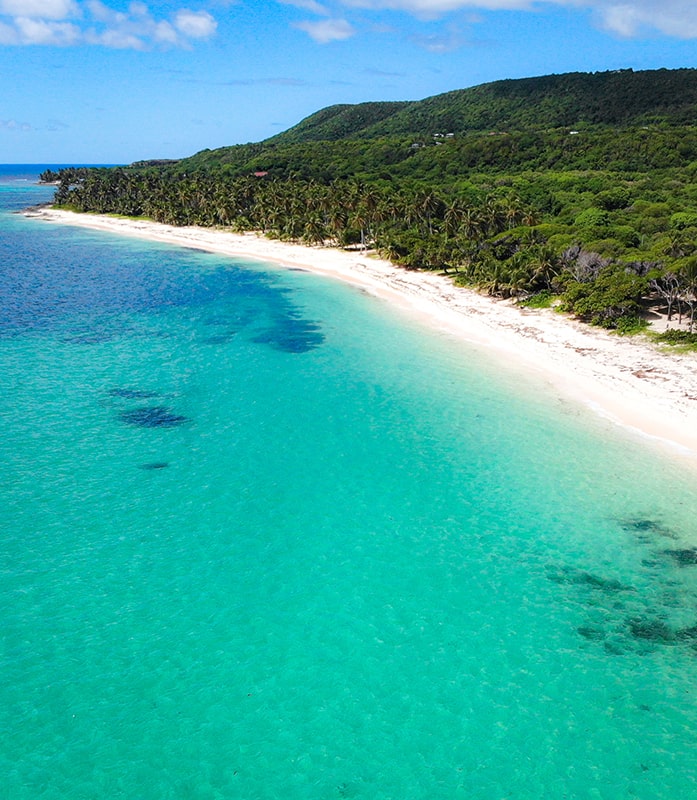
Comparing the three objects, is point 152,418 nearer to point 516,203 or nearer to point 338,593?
point 338,593

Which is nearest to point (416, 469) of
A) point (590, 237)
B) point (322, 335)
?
point (322, 335)

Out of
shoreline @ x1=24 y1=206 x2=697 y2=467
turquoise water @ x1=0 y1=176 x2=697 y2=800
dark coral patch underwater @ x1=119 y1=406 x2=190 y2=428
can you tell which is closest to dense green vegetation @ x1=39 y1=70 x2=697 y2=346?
shoreline @ x1=24 y1=206 x2=697 y2=467

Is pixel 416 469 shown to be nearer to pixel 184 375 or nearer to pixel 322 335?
pixel 184 375

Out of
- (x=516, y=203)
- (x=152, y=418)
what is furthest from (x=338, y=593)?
(x=516, y=203)

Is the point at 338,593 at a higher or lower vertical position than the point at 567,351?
lower

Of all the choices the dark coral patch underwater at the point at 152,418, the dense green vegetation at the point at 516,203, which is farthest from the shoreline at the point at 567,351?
the dark coral patch underwater at the point at 152,418

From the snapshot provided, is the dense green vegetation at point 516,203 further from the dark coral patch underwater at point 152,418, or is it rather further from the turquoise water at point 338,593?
the dark coral patch underwater at point 152,418
